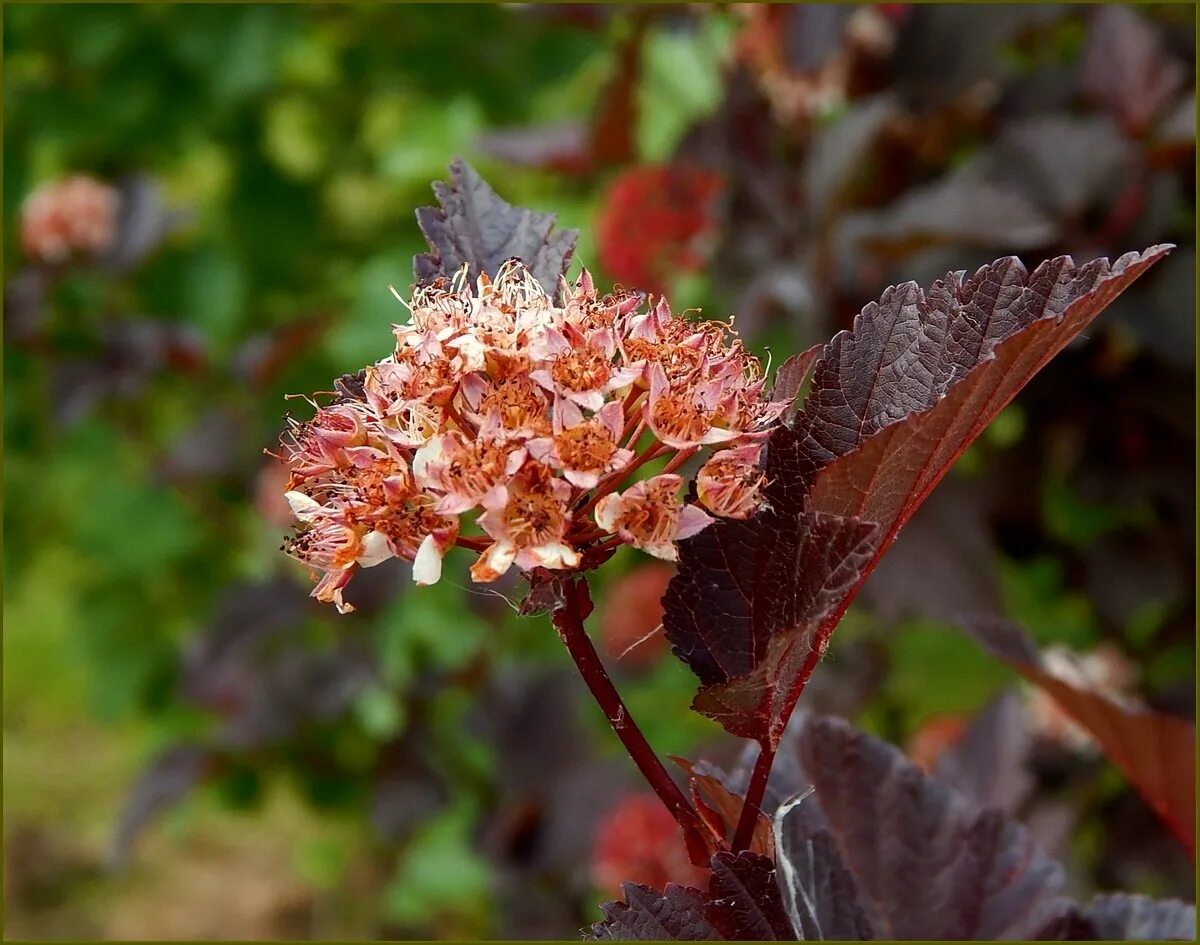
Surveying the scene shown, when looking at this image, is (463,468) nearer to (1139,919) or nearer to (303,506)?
(303,506)

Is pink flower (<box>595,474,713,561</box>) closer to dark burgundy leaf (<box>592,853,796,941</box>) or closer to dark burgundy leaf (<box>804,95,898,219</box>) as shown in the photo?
→ dark burgundy leaf (<box>592,853,796,941</box>)

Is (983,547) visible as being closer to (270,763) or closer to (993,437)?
(993,437)

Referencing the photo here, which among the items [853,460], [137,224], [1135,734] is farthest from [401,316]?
[853,460]

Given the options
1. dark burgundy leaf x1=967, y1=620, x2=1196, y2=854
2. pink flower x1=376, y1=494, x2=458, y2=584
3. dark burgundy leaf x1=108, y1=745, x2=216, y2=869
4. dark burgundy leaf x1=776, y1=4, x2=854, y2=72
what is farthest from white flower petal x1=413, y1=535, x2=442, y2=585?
dark burgundy leaf x1=108, y1=745, x2=216, y2=869

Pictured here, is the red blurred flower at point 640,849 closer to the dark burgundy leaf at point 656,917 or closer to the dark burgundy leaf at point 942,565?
the dark burgundy leaf at point 942,565

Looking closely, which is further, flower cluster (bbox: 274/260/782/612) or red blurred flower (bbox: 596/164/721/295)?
red blurred flower (bbox: 596/164/721/295)
